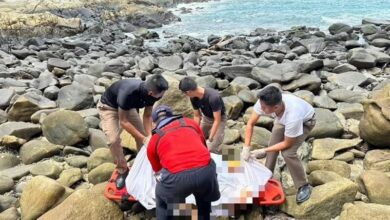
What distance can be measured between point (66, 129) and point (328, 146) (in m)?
4.35

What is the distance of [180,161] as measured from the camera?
3.90 meters

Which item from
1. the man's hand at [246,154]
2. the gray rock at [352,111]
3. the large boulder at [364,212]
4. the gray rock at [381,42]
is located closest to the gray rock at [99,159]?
the man's hand at [246,154]

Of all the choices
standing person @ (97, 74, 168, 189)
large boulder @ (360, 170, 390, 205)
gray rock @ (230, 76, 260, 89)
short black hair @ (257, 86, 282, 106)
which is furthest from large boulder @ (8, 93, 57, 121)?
large boulder @ (360, 170, 390, 205)

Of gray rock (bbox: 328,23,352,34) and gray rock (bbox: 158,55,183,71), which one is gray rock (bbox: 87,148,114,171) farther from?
gray rock (bbox: 328,23,352,34)

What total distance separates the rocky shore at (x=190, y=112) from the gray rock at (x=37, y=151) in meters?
0.02

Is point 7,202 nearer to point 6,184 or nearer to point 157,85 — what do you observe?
point 6,184

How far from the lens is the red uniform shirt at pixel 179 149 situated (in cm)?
391

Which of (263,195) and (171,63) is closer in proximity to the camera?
(263,195)

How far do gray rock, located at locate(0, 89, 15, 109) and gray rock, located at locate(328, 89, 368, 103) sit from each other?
6865mm

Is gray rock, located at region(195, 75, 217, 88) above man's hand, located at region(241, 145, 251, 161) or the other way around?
the other way around

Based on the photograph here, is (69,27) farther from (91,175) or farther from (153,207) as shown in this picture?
(153,207)

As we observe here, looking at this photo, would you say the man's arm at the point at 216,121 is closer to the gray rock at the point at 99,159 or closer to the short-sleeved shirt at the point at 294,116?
the short-sleeved shirt at the point at 294,116

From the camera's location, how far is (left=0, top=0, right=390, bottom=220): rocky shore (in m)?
5.27

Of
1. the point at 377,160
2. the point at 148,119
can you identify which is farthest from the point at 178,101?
the point at 377,160
